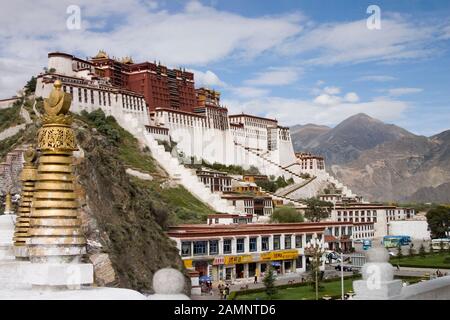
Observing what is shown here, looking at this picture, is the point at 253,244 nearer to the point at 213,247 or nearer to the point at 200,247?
the point at 213,247

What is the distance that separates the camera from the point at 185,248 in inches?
1597

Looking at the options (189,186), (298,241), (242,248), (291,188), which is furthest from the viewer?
(291,188)

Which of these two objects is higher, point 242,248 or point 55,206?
point 55,206

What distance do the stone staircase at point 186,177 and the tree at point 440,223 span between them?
26.8 m

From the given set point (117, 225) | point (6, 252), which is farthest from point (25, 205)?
point (117, 225)

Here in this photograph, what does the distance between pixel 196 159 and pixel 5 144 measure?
31.5m

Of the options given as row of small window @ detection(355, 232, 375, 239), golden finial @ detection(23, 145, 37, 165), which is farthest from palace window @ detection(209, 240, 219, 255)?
row of small window @ detection(355, 232, 375, 239)

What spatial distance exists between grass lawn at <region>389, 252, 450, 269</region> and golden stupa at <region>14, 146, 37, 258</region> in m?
36.6

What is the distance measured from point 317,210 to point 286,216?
25.5 feet

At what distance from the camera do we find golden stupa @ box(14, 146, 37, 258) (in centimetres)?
A: 1319

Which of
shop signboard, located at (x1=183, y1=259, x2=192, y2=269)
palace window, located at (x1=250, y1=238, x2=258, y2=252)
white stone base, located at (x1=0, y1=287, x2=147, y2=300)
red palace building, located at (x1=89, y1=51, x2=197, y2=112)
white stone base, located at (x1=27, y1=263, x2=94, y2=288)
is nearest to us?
white stone base, located at (x1=0, y1=287, x2=147, y2=300)

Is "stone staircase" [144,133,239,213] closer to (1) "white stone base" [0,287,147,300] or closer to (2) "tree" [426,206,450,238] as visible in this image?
(2) "tree" [426,206,450,238]

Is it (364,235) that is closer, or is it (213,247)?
(213,247)
